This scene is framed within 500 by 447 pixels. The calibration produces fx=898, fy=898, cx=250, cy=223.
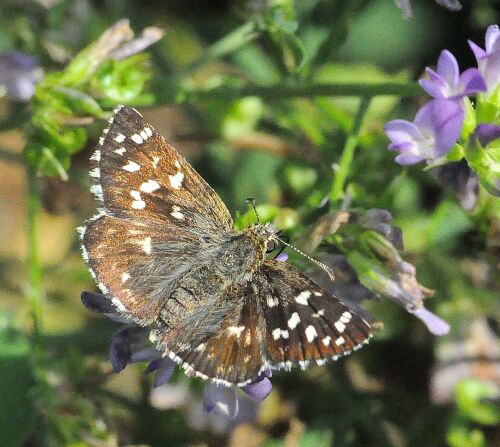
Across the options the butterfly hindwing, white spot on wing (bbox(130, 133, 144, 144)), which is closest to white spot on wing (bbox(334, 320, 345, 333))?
the butterfly hindwing

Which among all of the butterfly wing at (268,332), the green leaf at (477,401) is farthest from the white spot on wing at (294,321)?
the green leaf at (477,401)

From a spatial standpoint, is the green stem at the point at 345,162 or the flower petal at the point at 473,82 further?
the green stem at the point at 345,162

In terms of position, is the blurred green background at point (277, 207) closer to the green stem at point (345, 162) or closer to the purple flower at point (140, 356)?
the green stem at point (345, 162)

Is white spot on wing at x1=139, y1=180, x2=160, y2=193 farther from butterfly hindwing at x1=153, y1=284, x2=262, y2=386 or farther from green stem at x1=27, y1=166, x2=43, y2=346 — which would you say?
green stem at x1=27, y1=166, x2=43, y2=346

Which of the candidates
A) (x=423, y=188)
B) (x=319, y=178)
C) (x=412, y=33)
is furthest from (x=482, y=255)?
(x=412, y=33)

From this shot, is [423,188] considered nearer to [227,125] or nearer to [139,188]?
[227,125]

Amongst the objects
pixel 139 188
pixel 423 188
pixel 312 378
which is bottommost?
pixel 312 378
